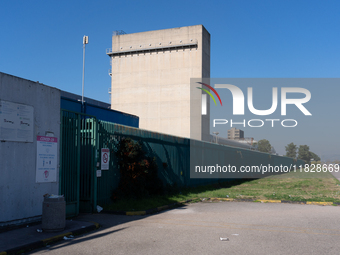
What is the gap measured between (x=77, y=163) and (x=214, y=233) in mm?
5183

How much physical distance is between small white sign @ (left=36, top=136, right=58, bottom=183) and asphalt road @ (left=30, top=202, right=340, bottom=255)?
74.2 inches

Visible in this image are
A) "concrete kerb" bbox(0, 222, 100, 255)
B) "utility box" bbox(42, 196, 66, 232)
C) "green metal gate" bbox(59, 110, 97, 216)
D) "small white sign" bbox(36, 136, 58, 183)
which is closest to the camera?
"concrete kerb" bbox(0, 222, 100, 255)

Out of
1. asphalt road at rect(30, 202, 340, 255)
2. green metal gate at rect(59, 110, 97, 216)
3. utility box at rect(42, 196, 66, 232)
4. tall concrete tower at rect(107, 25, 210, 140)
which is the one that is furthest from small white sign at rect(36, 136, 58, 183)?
tall concrete tower at rect(107, 25, 210, 140)

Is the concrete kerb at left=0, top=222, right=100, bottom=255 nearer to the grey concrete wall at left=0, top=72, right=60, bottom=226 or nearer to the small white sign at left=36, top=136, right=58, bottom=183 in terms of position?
the grey concrete wall at left=0, top=72, right=60, bottom=226

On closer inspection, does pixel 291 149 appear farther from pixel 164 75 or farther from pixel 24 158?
pixel 24 158

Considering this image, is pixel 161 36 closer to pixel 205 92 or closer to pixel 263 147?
pixel 205 92

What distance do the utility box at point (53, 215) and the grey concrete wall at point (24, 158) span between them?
939 mm

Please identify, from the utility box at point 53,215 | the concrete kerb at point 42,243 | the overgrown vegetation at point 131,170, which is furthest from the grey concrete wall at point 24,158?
the overgrown vegetation at point 131,170

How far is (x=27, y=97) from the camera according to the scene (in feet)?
31.7

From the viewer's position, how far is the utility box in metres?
8.62

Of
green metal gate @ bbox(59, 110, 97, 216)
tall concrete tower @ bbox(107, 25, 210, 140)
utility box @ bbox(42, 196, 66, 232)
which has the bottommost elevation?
utility box @ bbox(42, 196, 66, 232)

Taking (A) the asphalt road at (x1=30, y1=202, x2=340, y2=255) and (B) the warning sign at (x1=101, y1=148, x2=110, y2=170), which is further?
(B) the warning sign at (x1=101, y1=148, x2=110, y2=170)

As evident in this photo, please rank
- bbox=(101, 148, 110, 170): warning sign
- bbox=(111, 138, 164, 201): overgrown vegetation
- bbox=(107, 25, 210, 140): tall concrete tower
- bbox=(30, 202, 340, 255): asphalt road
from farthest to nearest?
bbox=(107, 25, 210, 140): tall concrete tower, bbox=(111, 138, 164, 201): overgrown vegetation, bbox=(101, 148, 110, 170): warning sign, bbox=(30, 202, 340, 255): asphalt road

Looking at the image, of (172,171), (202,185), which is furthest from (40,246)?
(202,185)
